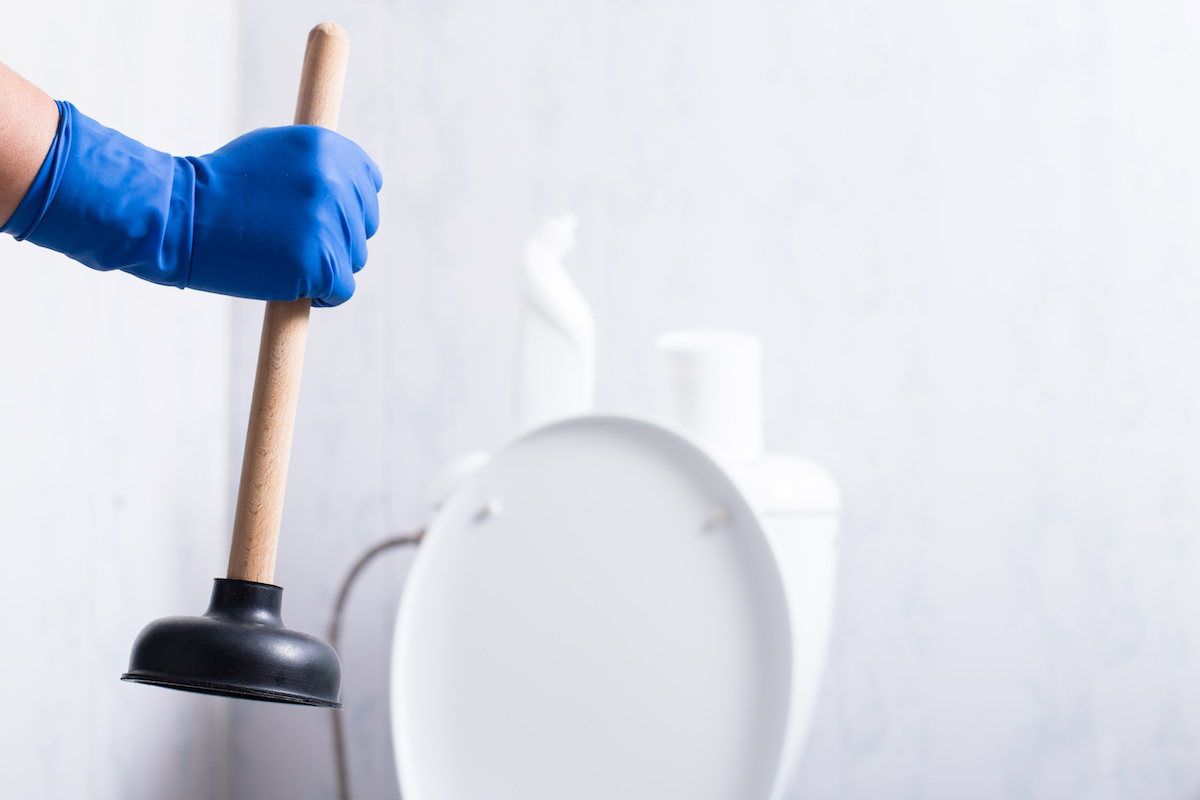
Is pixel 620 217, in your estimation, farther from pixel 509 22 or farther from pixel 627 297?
pixel 509 22

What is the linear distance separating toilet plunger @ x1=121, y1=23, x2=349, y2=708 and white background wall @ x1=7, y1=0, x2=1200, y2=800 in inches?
26.4

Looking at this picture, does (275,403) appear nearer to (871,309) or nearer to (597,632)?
(597,632)

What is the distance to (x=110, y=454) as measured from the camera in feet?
2.83

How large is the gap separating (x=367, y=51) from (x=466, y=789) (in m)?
0.94

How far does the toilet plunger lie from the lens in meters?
0.39

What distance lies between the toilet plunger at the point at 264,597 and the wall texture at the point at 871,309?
671 millimetres

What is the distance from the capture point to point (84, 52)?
2.56 feet

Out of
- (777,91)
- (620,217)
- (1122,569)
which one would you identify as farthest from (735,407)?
(1122,569)

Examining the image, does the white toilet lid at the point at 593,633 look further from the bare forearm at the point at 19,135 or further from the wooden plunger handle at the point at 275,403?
the bare forearm at the point at 19,135

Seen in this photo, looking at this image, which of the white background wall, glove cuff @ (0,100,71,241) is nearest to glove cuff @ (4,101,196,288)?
glove cuff @ (0,100,71,241)

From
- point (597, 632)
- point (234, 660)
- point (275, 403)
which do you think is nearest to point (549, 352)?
point (597, 632)

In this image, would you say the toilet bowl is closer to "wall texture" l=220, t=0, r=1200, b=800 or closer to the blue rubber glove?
the blue rubber glove

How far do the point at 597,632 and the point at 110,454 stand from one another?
54 cm

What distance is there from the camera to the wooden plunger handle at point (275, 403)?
17.8 inches
